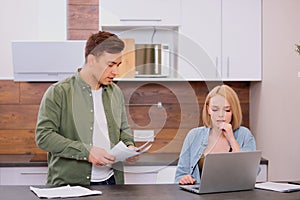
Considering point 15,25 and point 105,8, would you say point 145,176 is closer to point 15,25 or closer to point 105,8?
point 105,8

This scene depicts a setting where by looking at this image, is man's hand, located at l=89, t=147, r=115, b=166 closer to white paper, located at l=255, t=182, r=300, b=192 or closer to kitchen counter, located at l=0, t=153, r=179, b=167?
white paper, located at l=255, t=182, r=300, b=192

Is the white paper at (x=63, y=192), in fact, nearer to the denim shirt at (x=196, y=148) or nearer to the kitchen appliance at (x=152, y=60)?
the denim shirt at (x=196, y=148)

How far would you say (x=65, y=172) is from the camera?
8.32ft

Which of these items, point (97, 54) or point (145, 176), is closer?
point (97, 54)

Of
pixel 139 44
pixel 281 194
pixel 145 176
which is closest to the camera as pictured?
pixel 281 194

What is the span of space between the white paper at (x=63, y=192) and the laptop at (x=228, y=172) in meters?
0.42

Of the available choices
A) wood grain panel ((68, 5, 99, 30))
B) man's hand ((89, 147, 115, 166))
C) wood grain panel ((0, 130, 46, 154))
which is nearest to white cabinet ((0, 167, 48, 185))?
wood grain panel ((0, 130, 46, 154))

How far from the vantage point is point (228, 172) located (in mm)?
2158

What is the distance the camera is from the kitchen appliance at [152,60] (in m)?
3.77

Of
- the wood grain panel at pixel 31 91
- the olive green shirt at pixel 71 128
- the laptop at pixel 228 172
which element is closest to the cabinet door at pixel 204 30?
the wood grain panel at pixel 31 91

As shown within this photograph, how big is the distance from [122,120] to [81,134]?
0.84 ft

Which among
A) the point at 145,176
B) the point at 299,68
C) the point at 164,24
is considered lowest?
the point at 145,176

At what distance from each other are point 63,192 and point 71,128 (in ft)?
1.57

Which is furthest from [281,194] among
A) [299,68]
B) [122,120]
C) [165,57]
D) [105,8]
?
[105,8]
